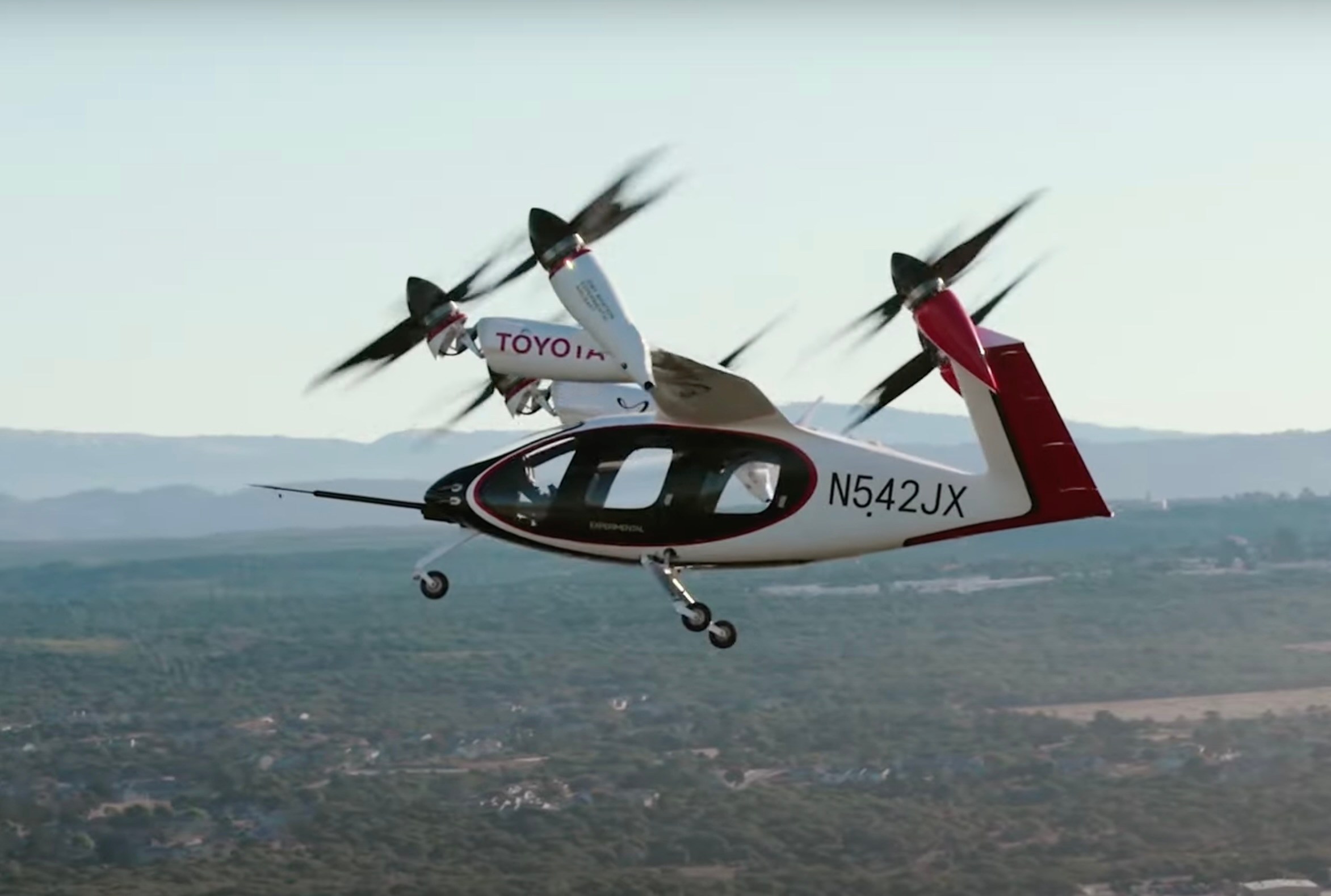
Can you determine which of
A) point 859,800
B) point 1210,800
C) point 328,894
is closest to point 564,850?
point 328,894

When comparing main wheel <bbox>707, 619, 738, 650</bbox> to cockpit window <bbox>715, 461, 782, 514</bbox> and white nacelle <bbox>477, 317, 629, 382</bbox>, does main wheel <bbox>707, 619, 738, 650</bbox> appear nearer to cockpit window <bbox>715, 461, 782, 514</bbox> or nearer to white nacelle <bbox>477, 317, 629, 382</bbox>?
cockpit window <bbox>715, 461, 782, 514</bbox>

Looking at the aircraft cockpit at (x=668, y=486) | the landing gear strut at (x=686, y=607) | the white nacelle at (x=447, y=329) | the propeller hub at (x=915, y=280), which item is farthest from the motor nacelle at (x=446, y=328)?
the propeller hub at (x=915, y=280)

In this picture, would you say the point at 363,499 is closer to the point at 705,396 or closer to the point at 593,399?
the point at 705,396

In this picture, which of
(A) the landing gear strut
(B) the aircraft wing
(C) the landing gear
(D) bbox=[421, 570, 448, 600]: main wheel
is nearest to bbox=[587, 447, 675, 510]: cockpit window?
(B) the aircraft wing

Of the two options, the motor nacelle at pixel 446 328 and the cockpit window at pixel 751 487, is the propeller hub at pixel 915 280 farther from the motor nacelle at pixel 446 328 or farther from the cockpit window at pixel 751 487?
the motor nacelle at pixel 446 328

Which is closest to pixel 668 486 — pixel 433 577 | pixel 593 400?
pixel 433 577
